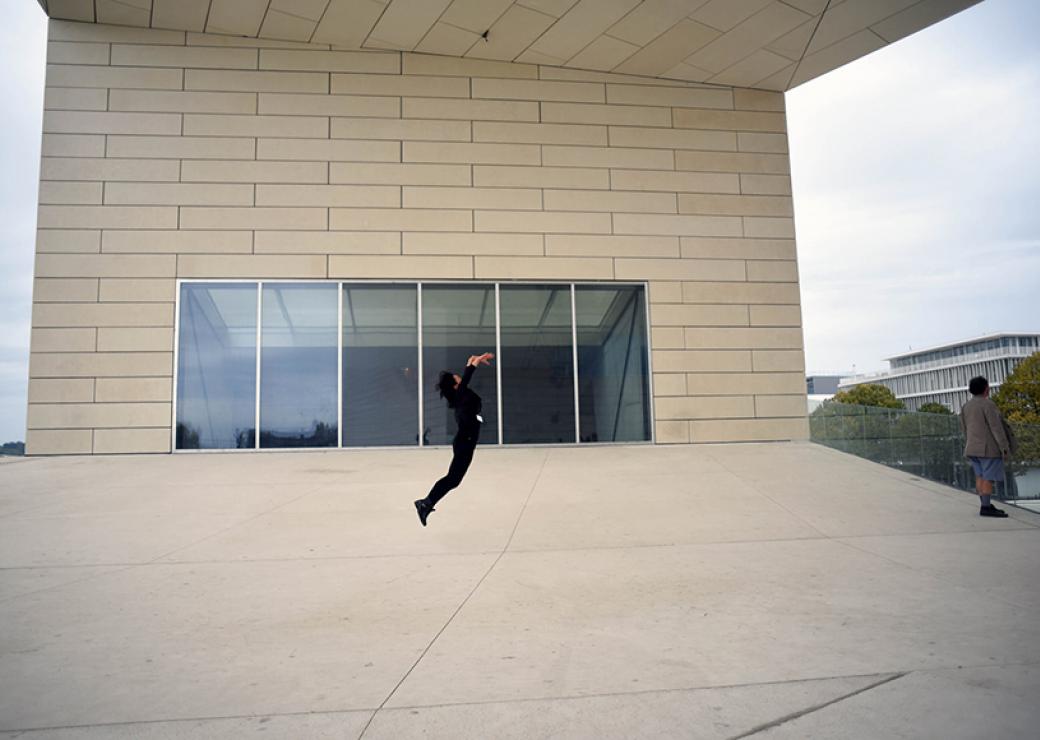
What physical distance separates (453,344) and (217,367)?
4.16 metres

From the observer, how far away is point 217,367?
12.9m

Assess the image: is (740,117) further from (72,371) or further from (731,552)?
(72,371)

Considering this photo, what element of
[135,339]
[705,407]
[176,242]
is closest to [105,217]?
[176,242]

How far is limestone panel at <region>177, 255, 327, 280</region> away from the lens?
42.8 feet

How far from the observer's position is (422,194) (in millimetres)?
13523

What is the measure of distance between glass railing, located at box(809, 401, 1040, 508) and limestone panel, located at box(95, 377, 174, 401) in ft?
38.3

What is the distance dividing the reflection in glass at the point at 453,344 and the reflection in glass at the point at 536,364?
0.26 m

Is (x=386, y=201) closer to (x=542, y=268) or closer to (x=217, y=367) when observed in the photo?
(x=542, y=268)

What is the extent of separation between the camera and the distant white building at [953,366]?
105938 millimetres

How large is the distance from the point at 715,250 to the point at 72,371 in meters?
11.8

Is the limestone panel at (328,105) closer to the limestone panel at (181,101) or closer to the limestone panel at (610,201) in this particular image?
the limestone panel at (181,101)

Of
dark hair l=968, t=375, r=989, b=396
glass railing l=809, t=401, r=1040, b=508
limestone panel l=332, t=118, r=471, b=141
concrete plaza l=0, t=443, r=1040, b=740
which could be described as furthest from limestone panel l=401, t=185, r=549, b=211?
dark hair l=968, t=375, r=989, b=396

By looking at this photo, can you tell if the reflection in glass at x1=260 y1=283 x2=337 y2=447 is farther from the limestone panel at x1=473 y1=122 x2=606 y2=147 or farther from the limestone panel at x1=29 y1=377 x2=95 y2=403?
the limestone panel at x1=473 y1=122 x2=606 y2=147

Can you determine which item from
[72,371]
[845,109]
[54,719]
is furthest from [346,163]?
[845,109]
